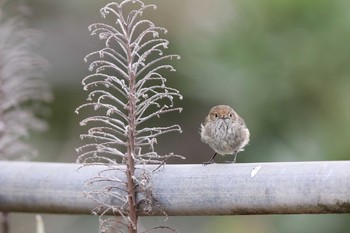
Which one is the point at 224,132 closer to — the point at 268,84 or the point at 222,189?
the point at 222,189

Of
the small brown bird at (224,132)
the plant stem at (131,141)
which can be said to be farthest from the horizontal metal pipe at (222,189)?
the small brown bird at (224,132)

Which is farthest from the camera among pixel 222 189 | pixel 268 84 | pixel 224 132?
pixel 268 84

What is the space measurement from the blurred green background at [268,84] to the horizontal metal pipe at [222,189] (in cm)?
385

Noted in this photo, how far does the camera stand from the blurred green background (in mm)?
6898

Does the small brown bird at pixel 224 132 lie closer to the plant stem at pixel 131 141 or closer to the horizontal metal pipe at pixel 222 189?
the horizontal metal pipe at pixel 222 189

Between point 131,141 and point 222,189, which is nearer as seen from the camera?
point 131,141

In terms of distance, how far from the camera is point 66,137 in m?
8.60

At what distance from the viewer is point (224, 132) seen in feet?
13.6

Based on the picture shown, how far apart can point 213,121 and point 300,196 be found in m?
1.76

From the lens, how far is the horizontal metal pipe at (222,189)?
2451mm

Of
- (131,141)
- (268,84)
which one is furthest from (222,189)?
(268,84)

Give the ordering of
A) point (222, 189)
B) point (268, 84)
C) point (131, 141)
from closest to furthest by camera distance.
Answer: point (131, 141), point (222, 189), point (268, 84)

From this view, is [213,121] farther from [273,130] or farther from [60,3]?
[60,3]

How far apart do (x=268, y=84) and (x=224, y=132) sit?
3304 mm
